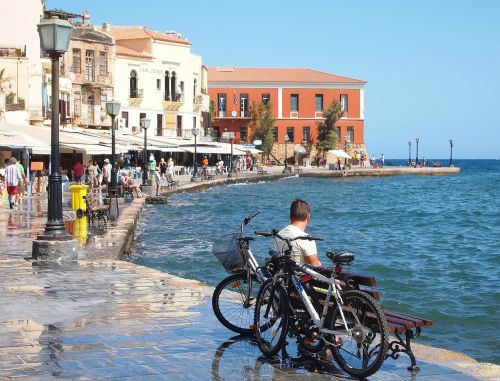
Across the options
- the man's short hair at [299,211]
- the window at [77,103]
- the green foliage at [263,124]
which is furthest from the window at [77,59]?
the man's short hair at [299,211]

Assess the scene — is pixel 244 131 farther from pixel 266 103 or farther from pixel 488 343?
pixel 488 343

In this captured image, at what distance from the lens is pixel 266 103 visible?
90.1m

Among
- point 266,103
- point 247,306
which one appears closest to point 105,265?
point 247,306

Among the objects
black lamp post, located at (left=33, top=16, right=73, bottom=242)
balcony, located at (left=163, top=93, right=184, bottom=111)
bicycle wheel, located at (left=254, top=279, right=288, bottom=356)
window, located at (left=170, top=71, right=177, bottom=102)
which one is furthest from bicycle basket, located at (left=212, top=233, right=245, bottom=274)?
window, located at (left=170, top=71, right=177, bottom=102)

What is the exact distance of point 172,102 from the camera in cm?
7275

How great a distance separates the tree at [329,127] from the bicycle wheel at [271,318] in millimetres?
82257

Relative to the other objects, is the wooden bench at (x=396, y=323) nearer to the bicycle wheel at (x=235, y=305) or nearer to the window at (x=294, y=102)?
the bicycle wheel at (x=235, y=305)

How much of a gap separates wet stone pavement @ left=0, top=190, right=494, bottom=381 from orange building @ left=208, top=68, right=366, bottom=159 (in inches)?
3190

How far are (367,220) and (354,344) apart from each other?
3108 centimetres

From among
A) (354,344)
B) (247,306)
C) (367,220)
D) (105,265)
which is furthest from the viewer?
(367,220)

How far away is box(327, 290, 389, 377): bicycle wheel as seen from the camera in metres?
6.44

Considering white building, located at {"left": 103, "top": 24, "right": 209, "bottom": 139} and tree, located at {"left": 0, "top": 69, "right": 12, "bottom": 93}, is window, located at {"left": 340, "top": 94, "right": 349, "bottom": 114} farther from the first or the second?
tree, located at {"left": 0, "top": 69, "right": 12, "bottom": 93}

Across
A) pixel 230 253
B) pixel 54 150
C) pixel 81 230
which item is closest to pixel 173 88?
pixel 81 230

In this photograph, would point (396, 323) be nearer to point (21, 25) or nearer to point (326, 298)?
point (326, 298)
